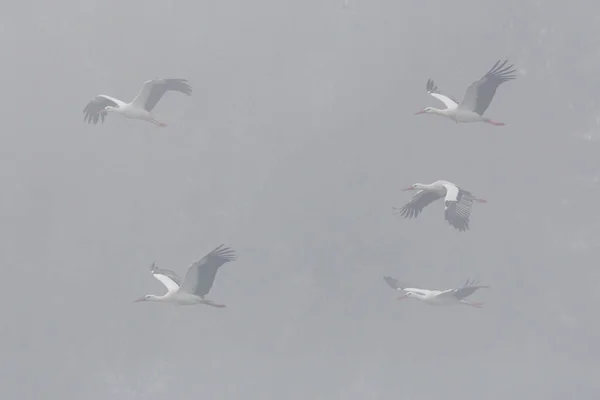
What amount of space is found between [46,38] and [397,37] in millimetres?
33450

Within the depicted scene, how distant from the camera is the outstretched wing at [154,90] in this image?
142125 mm

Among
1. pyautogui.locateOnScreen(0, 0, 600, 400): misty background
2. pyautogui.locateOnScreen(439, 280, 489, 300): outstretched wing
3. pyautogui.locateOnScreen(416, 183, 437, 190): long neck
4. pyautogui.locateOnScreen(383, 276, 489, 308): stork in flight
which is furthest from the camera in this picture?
pyautogui.locateOnScreen(0, 0, 600, 400): misty background

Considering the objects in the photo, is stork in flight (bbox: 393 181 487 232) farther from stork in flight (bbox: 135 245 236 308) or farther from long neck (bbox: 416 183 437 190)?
stork in flight (bbox: 135 245 236 308)

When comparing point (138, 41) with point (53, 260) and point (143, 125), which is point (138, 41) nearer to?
point (143, 125)

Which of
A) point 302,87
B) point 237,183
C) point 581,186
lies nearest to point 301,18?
point 302,87

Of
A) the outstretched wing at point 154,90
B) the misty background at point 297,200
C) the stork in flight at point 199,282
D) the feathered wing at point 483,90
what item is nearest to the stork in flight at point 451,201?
the feathered wing at point 483,90

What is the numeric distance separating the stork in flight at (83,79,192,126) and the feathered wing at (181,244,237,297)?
1534 cm

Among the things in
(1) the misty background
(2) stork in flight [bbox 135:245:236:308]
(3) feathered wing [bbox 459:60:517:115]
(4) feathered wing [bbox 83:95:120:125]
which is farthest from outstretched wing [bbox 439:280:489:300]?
(4) feathered wing [bbox 83:95:120:125]

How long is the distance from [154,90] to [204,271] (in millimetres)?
19755

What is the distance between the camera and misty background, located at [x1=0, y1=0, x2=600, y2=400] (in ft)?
555

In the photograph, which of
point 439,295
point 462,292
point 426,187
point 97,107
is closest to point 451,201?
point 439,295

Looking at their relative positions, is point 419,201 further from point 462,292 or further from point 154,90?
point 154,90

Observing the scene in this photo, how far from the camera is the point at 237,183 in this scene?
17688cm

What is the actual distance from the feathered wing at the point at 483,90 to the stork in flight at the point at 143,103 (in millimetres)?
20435
